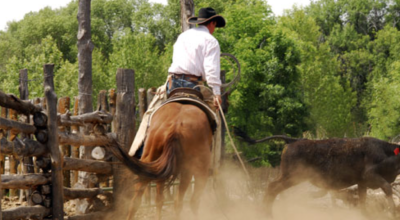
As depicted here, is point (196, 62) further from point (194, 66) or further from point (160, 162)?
point (160, 162)

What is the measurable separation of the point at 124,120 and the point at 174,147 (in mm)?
2135

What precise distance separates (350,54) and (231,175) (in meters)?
52.4

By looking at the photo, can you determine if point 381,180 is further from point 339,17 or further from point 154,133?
point 339,17

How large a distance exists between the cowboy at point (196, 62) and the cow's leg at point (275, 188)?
2492 millimetres

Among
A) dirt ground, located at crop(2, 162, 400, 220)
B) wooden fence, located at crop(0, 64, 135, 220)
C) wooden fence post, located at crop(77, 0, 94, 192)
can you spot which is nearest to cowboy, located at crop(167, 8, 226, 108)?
wooden fence, located at crop(0, 64, 135, 220)

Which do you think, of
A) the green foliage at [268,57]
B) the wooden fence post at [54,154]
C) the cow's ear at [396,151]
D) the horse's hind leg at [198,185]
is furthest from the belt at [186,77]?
the green foliage at [268,57]

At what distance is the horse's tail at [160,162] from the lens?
18.7ft

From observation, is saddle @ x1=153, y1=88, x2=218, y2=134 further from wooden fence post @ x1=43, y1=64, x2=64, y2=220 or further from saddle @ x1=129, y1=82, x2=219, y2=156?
wooden fence post @ x1=43, y1=64, x2=64, y2=220

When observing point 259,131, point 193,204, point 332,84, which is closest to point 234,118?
point 259,131

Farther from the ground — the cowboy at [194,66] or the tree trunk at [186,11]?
the tree trunk at [186,11]

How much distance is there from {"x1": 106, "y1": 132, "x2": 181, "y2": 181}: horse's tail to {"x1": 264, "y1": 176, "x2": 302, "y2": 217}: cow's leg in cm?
306

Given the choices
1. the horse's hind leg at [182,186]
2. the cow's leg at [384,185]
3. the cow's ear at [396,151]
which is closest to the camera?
the horse's hind leg at [182,186]

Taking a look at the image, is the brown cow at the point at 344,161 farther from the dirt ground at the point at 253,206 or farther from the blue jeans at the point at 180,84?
the blue jeans at the point at 180,84

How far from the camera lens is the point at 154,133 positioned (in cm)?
620
